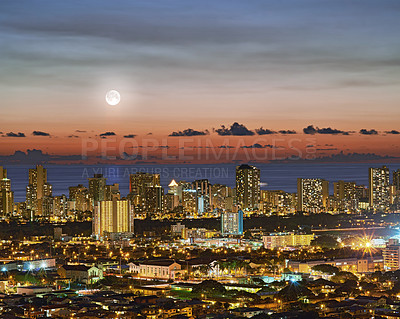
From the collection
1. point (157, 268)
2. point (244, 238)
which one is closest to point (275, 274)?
point (157, 268)

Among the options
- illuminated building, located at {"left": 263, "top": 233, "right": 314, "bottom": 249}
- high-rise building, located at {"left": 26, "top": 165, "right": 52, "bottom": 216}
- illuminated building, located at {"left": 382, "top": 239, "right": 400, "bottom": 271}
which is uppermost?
high-rise building, located at {"left": 26, "top": 165, "right": 52, "bottom": 216}

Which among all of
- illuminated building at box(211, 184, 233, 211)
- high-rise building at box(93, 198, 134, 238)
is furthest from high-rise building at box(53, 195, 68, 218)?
high-rise building at box(93, 198, 134, 238)

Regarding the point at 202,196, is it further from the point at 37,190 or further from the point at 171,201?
the point at 37,190

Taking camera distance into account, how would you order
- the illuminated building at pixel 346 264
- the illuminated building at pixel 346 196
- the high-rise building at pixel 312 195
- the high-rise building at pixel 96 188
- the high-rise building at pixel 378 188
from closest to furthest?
the illuminated building at pixel 346 264, the high-rise building at pixel 96 188, the high-rise building at pixel 312 195, the illuminated building at pixel 346 196, the high-rise building at pixel 378 188

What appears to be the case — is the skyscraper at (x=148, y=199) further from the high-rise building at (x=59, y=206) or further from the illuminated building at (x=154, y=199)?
the high-rise building at (x=59, y=206)

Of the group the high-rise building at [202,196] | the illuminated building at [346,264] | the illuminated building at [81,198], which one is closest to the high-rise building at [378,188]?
the high-rise building at [202,196]

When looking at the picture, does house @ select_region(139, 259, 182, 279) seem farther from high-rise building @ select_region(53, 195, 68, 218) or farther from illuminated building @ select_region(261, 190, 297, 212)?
illuminated building @ select_region(261, 190, 297, 212)

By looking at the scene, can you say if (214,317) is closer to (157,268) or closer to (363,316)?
(363,316)
